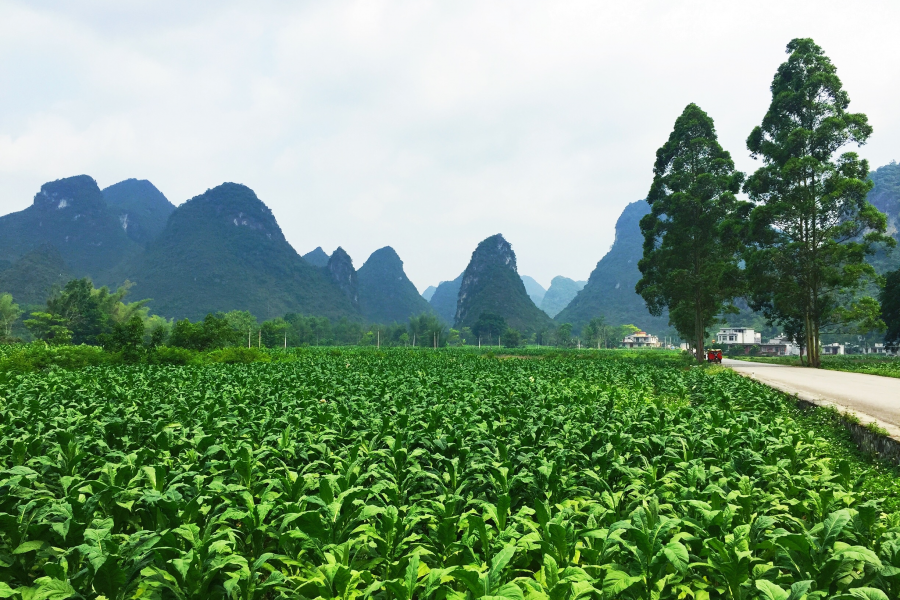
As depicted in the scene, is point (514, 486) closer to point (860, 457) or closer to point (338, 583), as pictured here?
point (338, 583)

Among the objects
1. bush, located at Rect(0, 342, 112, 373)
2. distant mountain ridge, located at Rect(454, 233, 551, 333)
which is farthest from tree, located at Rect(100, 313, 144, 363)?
distant mountain ridge, located at Rect(454, 233, 551, 333)

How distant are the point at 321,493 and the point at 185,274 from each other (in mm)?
155472

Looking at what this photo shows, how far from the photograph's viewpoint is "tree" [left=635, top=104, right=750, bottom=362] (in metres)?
27.6

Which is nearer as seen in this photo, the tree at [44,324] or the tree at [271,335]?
the tree at [44,324]

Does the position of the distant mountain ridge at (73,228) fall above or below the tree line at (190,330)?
above

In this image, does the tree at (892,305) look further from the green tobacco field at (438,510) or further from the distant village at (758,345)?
the distant village at (758,345)

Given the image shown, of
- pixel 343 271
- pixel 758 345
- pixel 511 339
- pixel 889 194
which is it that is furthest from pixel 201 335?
pixel 889 194

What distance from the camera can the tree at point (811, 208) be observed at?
23.2 m

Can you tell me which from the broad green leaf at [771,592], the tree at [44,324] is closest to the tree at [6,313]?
the tree at [44,324]

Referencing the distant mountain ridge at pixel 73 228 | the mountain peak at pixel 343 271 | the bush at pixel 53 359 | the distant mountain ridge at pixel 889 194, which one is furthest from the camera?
the mountain peak at pixel 343 271

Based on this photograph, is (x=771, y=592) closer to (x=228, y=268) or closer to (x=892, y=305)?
(x=892, y=305)

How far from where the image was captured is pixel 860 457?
7.62 meters

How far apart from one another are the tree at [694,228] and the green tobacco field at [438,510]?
72.5ft

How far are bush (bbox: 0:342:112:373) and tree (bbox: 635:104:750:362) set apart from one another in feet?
106
